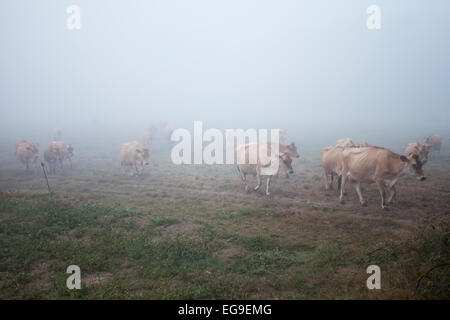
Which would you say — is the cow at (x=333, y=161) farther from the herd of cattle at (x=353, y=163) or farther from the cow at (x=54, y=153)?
the cow at (x=54, y=153)

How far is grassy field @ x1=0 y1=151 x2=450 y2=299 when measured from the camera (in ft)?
19.1

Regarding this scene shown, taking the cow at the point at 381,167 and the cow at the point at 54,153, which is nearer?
the cow at the point at 381,167

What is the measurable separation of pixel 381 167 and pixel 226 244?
7.48 meters

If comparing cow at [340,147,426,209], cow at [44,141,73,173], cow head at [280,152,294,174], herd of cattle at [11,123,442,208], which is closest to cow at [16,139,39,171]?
herd of cattle at [11,123,442,208]

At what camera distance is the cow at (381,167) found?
414 inches

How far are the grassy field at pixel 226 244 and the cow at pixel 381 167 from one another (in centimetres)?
98

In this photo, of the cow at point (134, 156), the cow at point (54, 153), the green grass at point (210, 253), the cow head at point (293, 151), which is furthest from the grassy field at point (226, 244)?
the cow at point (54, 153)

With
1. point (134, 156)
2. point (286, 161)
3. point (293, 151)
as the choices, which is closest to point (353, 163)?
point (286, 161)

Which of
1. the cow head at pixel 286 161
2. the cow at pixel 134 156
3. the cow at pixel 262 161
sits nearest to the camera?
the cow head at pixel 286 161

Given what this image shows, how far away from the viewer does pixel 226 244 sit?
8.25m

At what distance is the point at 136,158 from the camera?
20266 mm

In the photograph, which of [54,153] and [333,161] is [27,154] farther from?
[333,161]
